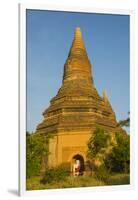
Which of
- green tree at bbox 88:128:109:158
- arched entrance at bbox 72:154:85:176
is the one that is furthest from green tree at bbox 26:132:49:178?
green tree at bbox 88:128:109:158

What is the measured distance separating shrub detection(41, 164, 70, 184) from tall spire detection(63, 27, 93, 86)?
2.10 feet

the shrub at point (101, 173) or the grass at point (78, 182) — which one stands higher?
the shrub at point (101, 173)

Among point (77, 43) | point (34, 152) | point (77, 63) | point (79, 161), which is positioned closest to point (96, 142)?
point (79, 161)

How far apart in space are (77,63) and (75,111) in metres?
0.36

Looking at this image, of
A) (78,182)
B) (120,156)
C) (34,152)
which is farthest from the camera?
(120,156)

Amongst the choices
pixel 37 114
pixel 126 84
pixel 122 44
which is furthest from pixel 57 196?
pixel 122 44

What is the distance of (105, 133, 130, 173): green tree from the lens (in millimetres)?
4059

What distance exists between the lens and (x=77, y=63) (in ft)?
13.2

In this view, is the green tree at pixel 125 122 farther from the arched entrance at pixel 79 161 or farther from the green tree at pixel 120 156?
the arched entrance at pixel 79 161

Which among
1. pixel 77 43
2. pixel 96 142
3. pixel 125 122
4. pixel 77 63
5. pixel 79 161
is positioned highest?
pixel 77 43

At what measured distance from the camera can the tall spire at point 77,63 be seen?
3.94m

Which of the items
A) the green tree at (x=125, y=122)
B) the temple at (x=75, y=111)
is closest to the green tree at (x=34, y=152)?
the temple at (x=75, y=111)

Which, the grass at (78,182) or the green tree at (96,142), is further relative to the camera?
the green tree at (96,142)

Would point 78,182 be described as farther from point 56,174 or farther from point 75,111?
point 75,111
